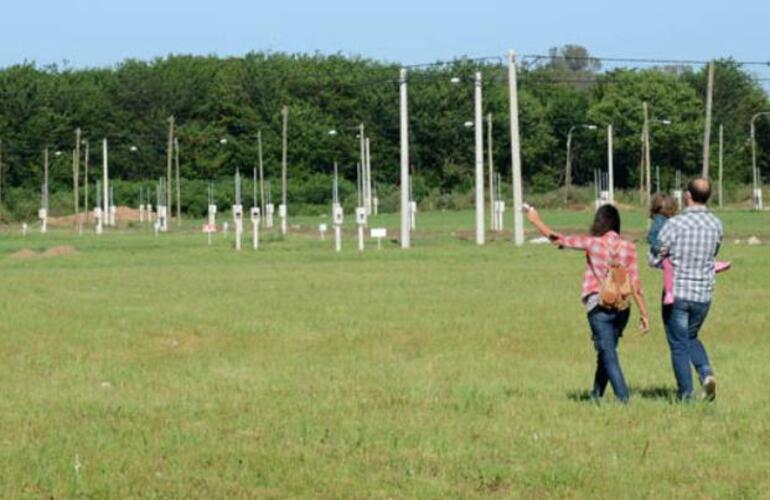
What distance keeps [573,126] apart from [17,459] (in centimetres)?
12731

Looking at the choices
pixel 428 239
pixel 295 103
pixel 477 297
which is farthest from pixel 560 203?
pixel 477 297

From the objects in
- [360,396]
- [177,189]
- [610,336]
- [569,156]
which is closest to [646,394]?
[610,336]

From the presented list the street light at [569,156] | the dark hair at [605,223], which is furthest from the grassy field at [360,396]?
the street light at [569,156]

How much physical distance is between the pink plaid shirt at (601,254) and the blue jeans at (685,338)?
38cm

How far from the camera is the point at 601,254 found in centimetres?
1441

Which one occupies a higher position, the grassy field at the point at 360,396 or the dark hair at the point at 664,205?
the dark hair at the point at 664,205

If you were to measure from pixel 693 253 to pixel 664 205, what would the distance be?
1.29 meters

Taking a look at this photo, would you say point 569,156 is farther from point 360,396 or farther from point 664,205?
point 360,396

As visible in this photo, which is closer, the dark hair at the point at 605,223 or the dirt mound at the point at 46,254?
the dark hair at the point at 605,223

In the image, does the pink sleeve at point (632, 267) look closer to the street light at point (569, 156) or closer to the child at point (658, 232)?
the child at point (658, 232)

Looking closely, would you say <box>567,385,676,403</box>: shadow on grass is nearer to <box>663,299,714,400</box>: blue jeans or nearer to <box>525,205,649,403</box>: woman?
<box>663,299,714,400</box>: blue jeans

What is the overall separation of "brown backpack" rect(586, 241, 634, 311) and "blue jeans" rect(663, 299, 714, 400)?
469 millimetres

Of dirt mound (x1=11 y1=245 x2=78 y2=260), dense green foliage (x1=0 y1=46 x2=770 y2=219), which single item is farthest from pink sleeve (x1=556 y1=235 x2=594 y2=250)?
dense green foliage (x1=0 y1=46 x2=770 y2=219)

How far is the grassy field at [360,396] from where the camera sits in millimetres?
10859
